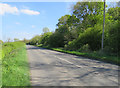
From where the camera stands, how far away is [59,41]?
49344 mm

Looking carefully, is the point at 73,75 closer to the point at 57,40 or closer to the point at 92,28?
the point at 92,28

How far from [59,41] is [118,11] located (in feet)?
75.3

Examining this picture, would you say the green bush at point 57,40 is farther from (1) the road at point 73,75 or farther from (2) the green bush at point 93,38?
(1) the road at point 73,75

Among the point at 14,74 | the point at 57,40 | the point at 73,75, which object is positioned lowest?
the point at 73,75

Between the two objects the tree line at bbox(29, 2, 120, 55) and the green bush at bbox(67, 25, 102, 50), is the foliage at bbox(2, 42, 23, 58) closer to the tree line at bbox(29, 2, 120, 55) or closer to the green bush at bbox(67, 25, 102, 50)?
the tree line at bbox(29, 2, 120, 55)

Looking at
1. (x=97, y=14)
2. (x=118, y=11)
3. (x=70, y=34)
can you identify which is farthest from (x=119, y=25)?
(x=70, y=34)

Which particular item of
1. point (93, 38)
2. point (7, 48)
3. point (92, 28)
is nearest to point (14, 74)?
point (7, 48)

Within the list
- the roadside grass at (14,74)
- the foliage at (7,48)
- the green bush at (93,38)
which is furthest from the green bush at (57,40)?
the roadside grass at (14,74)

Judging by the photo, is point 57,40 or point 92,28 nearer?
point 92,28

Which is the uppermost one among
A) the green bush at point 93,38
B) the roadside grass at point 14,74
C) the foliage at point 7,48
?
the green bush at point 93,38

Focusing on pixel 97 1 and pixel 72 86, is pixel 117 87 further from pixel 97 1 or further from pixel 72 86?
pixel 97 1

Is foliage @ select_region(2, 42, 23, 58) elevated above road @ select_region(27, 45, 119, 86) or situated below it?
above

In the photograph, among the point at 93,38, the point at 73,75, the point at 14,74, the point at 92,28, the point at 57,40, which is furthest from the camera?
the point at 57,40

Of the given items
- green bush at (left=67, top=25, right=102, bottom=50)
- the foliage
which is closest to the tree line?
green bush at (left=67, top=25, right=102, bottom=50)
